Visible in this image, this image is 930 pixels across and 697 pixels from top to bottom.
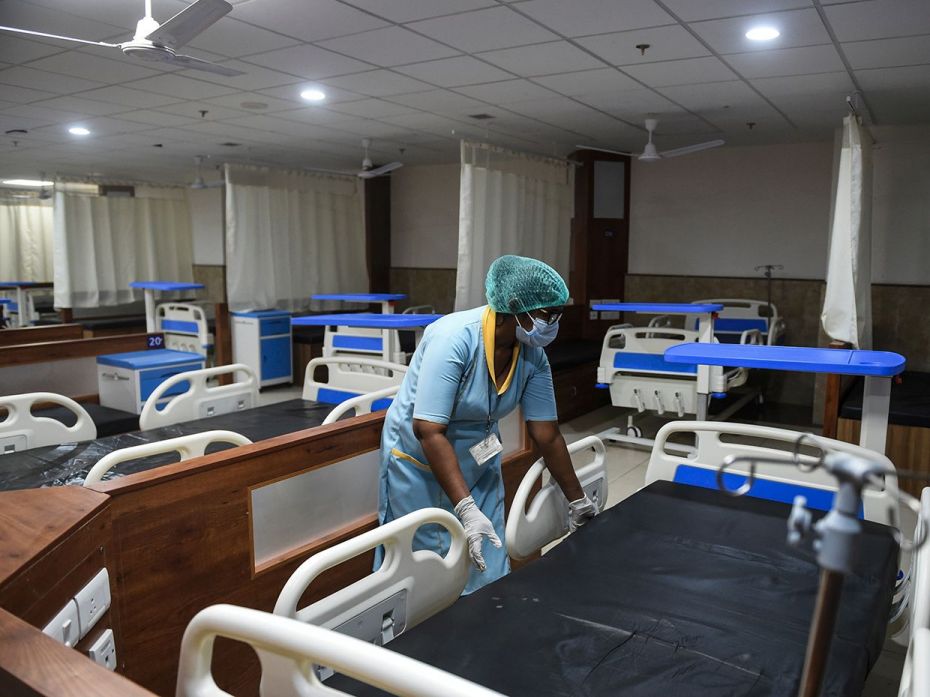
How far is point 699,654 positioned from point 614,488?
285 centimetres

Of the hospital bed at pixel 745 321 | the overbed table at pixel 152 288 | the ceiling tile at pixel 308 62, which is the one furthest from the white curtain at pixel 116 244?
the hospital bed at pixel 745 321

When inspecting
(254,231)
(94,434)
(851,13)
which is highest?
(851,13)

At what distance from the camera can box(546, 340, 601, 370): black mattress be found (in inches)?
214

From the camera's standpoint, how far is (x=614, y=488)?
4.09 meters

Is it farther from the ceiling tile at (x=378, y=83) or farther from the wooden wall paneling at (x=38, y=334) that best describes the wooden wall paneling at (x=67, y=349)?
the ceiling tile at (x=378, y=83)

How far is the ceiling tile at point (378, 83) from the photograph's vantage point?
155 inches

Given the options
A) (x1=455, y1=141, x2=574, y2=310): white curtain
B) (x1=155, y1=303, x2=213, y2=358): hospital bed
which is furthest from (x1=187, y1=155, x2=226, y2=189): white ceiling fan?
(x1=455, y1=141, x2=574, y2=310): white curtain

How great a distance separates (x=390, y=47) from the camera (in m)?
3.40

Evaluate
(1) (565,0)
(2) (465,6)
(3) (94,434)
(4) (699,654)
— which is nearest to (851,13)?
(1) (565,0)

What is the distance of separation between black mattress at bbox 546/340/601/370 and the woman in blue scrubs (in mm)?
3152

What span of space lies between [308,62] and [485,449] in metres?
2.53

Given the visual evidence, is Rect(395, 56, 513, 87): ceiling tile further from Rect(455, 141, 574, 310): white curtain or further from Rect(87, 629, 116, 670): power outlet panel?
Rect(87, 629, 116, 670): power outlet panel

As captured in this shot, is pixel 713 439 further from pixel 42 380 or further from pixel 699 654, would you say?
pixel 42 380

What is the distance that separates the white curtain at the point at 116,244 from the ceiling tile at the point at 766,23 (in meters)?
6.64
